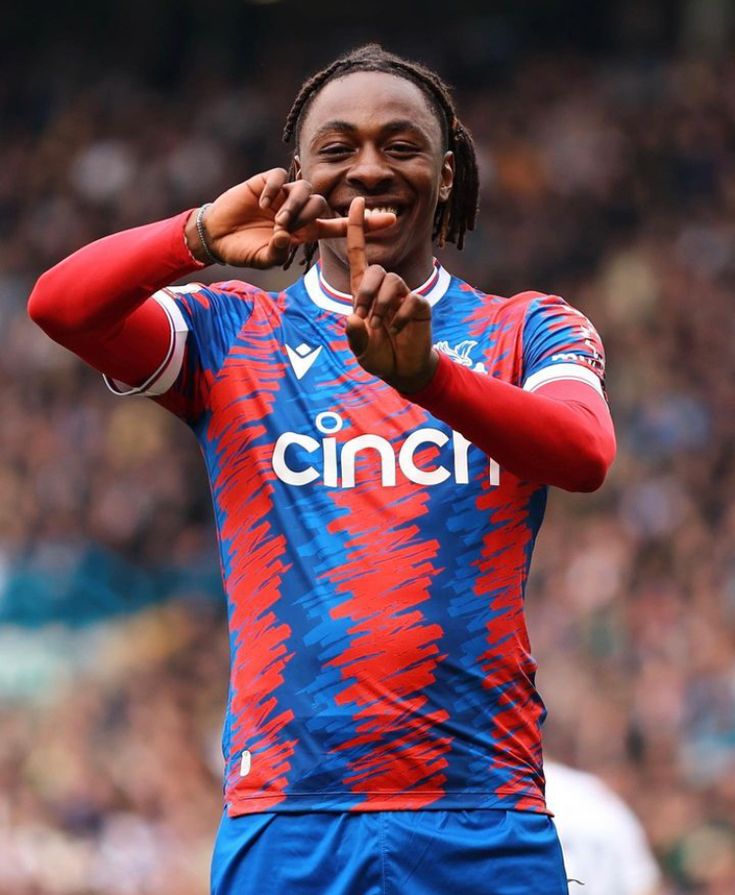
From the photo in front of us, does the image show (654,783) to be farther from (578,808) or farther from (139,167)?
(139,167)

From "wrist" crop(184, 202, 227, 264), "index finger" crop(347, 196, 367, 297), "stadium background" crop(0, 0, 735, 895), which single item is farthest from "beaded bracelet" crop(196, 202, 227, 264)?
"stadium background" crop(0, 0, 735, 895)

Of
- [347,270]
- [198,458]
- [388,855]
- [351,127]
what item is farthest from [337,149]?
[198,458]

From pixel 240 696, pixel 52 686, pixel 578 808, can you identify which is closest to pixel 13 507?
pixel 52 686

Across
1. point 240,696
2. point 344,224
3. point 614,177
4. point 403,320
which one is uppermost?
point 614,177

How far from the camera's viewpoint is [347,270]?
3229 mm

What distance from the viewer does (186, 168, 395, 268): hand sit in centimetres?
273

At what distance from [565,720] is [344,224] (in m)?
5.91

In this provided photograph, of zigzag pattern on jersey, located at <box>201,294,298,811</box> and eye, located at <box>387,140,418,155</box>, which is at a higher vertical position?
eye, located at <box>387,140,418,155</box>

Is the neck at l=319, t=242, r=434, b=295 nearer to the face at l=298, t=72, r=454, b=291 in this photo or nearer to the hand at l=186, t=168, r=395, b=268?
the face at l=298, t=72, r=454, b=291

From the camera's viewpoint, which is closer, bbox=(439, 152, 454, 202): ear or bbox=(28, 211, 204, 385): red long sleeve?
bbox=(28, 211, 204, 385): red long sleeve

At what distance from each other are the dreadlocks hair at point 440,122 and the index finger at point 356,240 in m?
0.36

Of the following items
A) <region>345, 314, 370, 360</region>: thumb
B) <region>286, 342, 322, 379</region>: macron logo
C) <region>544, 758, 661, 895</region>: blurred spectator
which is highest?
<region>286, 342, 322, 379</region>: macron logo

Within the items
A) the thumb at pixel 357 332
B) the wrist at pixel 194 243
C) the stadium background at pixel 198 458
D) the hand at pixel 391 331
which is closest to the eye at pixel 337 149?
the wrist at pixel 194 243

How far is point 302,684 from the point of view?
9.54ft
